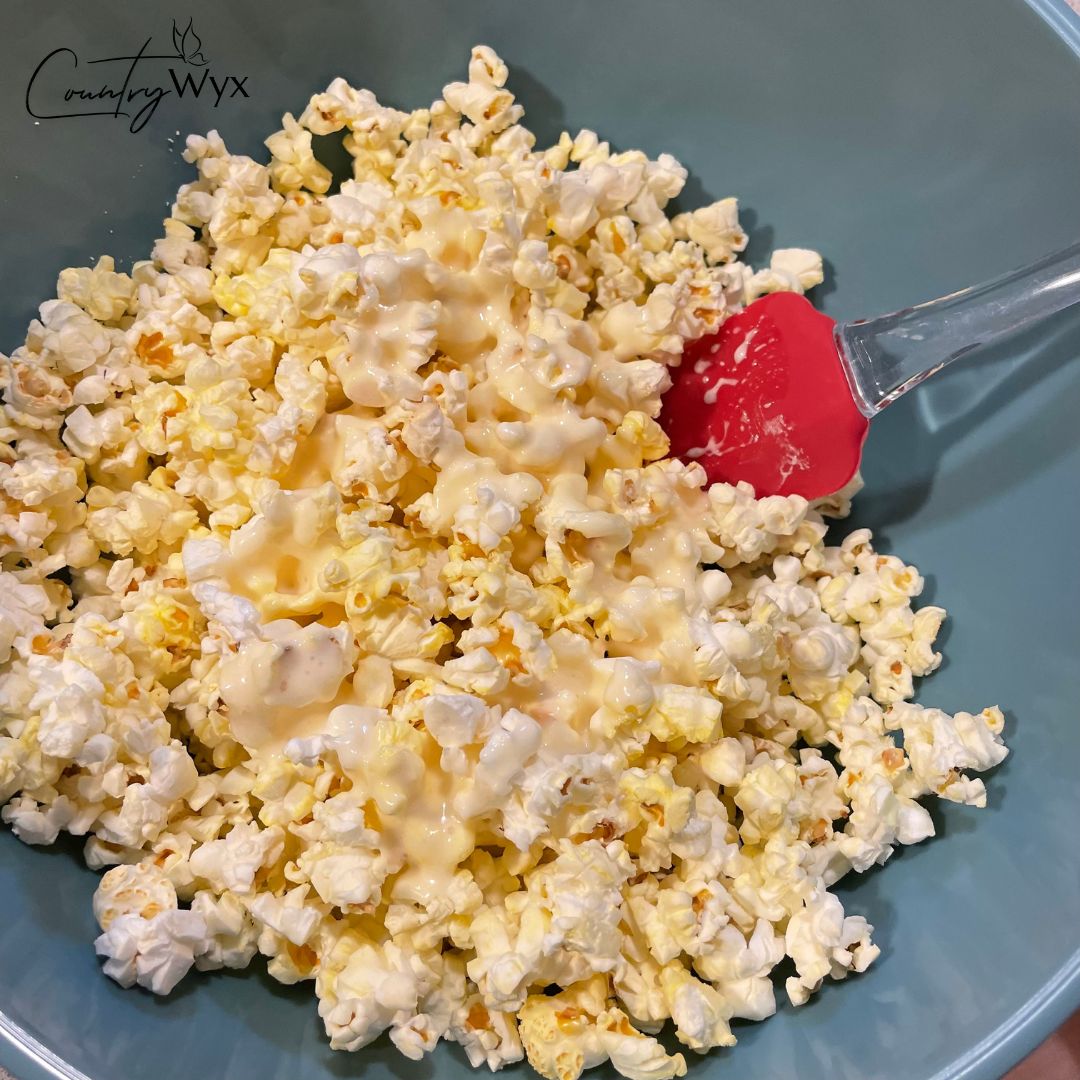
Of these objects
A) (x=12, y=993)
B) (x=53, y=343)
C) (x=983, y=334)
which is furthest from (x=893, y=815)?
(x=53, y=343)

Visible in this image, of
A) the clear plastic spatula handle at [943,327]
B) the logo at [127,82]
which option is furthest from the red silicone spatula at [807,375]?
the logo at [127,82]

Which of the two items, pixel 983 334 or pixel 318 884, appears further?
pixel 983 334

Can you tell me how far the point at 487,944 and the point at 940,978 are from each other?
380 mm

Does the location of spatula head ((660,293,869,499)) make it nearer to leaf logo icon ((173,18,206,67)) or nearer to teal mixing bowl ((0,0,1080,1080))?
teal mixing bowl ((0,0,1080,1080))

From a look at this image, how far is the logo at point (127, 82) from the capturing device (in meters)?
0.91

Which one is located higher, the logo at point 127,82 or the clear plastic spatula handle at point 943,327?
the logo at point 127,82

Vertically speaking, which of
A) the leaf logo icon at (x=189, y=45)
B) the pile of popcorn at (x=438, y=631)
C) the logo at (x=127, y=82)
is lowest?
the pile of popcorn at (x=438, y=631)

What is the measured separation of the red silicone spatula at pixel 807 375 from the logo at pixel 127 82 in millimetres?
568

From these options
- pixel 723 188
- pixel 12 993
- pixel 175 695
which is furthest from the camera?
pixel 723 188

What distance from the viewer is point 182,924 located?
0.82m

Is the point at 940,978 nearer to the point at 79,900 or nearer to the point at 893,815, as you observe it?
the point at 893,815

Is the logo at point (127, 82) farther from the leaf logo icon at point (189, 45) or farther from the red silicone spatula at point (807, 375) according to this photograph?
the red silicone spatula at point (807, 375)

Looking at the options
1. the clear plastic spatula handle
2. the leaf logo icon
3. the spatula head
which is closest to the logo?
the leaf logo icon

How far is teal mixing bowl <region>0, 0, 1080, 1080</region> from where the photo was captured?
82 cm
